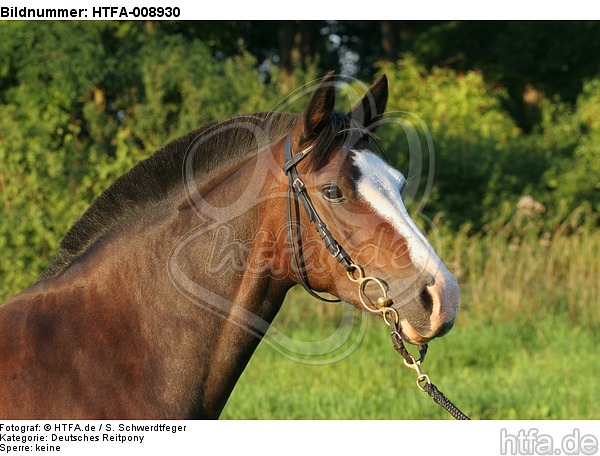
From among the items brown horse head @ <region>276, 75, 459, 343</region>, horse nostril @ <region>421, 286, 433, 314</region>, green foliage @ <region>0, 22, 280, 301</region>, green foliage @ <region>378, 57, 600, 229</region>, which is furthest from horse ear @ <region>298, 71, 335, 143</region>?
green foliage @ <region>378, 57, 600, 229</region>

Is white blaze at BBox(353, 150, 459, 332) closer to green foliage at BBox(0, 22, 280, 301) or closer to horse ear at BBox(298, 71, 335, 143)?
horse ear at BBox(298, 71, 335, 143)

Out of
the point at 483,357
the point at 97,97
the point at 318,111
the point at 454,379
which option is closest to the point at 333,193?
the point at 318,111

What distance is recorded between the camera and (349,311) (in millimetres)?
3641

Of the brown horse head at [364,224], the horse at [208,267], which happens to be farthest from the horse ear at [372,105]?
the brown horse head at [364,224]

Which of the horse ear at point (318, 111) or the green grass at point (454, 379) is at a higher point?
the horse ear at point (318, 111)

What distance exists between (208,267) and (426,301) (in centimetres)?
76

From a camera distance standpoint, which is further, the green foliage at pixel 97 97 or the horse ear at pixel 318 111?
the green foliage at pixel 97 97

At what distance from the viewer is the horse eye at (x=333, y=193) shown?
8.21 ft

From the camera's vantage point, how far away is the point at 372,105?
2766 mm

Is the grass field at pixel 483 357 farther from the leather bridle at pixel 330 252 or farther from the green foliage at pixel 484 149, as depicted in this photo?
the green foliage at pixel 484 149

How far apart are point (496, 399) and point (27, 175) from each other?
5.37 metres
